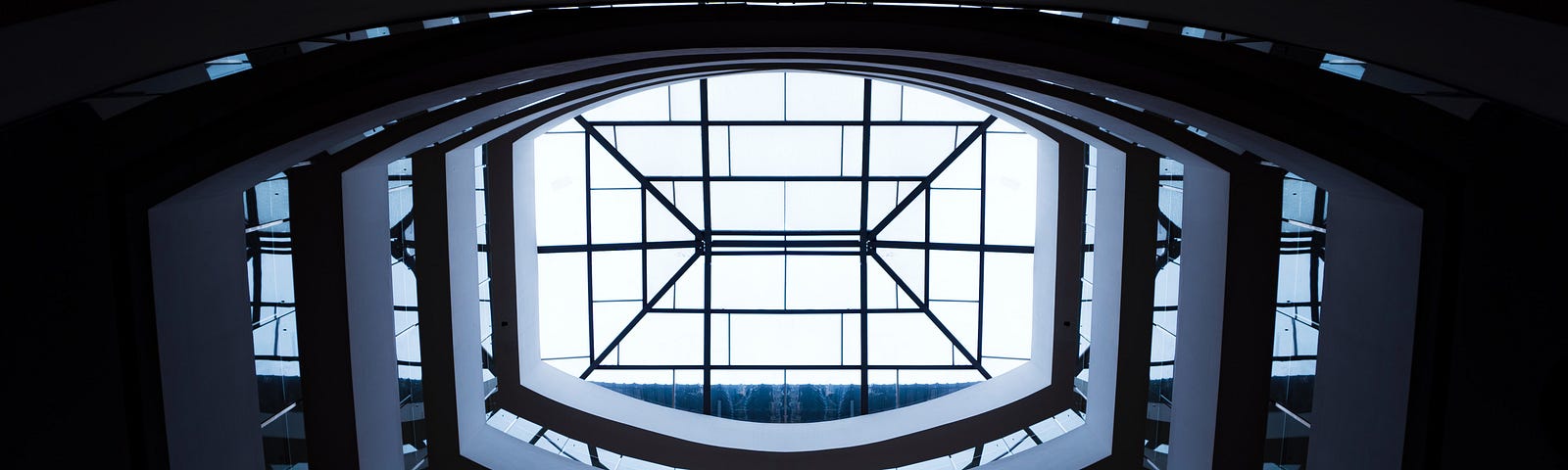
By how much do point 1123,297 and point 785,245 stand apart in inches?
335

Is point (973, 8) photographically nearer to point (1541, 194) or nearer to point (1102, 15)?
point (1102, 15)

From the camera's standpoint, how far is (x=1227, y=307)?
11914 millimetres

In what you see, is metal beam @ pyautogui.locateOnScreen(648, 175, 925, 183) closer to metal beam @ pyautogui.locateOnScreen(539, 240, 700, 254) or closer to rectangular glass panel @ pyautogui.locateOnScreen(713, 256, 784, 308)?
metal beam @ pyautogui.locateOnScreen(539, 240, 700, 254)

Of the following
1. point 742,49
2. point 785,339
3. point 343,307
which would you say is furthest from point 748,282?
point 742,49

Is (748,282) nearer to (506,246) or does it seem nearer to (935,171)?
(935,171)

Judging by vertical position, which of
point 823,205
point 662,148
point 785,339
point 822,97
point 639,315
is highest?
point 822,97

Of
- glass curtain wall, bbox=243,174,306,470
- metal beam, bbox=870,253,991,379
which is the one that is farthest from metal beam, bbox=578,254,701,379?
glass curtain wall, bbox=243,174,306,470

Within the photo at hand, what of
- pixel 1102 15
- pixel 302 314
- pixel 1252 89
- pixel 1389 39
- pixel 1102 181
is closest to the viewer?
pixel 1389 39

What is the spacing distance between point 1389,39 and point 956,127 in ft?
50.7

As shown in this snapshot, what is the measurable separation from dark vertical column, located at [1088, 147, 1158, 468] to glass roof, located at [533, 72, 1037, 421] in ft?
12.6

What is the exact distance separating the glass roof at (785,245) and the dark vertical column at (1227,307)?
7334mm

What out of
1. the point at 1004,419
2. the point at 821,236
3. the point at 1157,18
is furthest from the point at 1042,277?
the point at 1157,18

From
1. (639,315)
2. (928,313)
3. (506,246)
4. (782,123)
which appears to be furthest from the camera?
(639,315)

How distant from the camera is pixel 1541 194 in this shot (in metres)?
6.24
